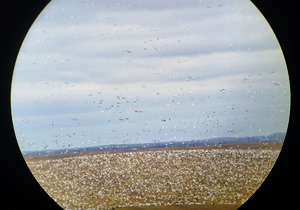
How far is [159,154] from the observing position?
4273 mm

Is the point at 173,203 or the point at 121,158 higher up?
the point at 121,158

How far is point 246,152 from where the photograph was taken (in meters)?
4.46

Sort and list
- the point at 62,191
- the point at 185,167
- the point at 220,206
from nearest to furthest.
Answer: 1. the point at 62,191
2. the point at 220,206
3. the point at 185,167

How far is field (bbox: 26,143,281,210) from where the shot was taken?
407 cm

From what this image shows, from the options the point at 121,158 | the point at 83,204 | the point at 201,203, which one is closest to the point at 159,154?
the point at 121,158

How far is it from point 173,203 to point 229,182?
2.23 feet

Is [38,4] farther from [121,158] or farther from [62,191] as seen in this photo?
[121,158]

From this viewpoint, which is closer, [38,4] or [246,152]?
[38,4]

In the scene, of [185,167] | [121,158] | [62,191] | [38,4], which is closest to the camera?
[38,4]

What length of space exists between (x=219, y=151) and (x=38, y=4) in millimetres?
2653

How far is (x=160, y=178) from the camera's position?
470 cm

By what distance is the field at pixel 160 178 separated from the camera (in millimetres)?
4070

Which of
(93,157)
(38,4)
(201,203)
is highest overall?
(38,4)

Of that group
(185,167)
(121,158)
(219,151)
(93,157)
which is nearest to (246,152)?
(219,151)
